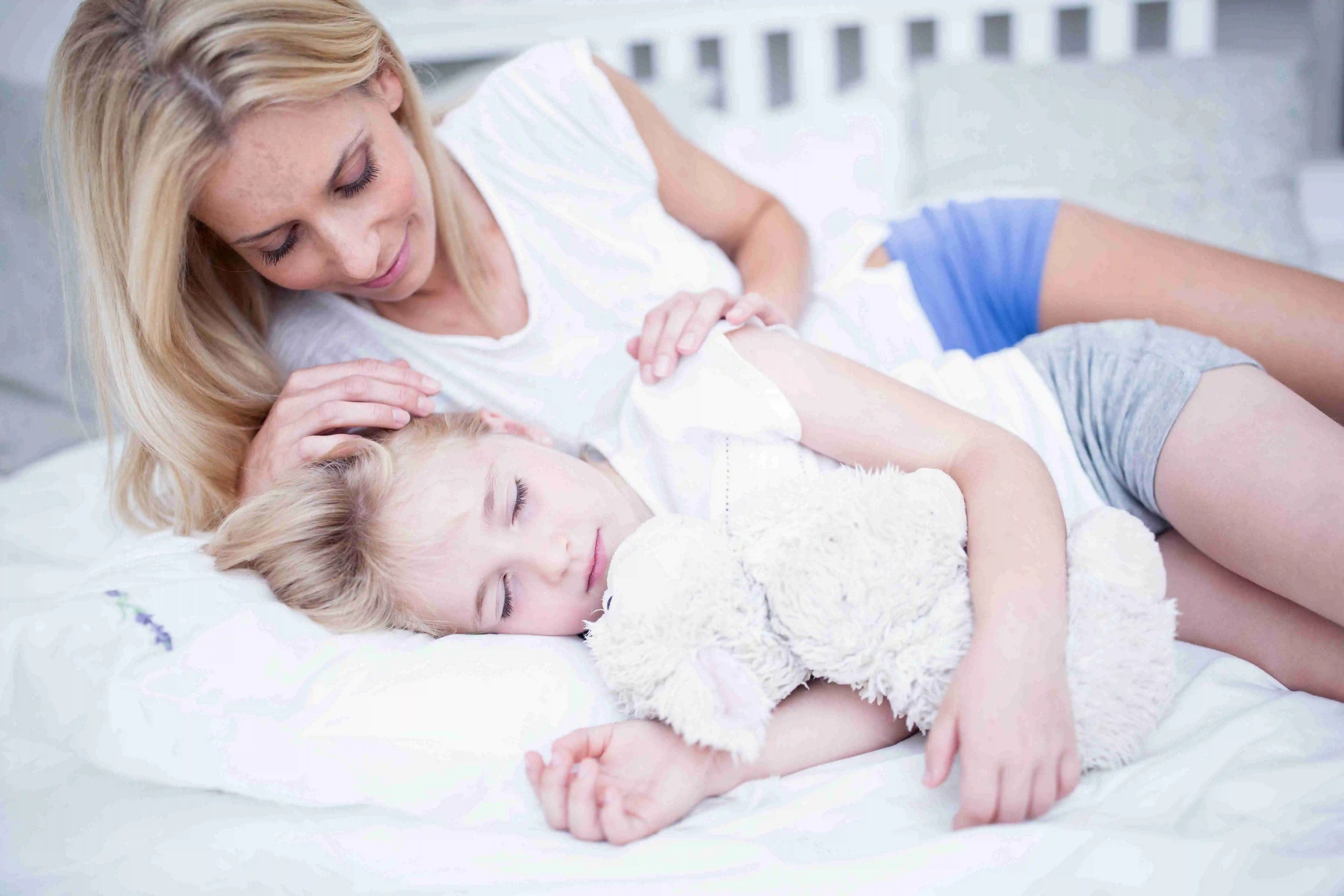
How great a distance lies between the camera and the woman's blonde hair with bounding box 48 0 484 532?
3.00 ft

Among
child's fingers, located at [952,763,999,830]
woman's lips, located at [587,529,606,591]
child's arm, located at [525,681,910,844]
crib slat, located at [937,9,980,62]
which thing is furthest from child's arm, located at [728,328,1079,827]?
crib slat, located at [937,9,980,62]

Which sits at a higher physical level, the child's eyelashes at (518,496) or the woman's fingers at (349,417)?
the woman's fingers at (349,417)

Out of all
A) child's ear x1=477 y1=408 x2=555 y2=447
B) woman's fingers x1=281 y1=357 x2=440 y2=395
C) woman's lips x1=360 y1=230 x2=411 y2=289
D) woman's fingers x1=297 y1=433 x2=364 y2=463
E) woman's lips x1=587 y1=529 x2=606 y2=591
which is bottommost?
woman's lips x1=587 y1=529 x2=606 y2=591

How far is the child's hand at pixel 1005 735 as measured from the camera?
658 mm

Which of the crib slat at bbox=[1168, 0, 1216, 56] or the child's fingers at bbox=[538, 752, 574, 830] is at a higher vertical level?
the crib slat at bbox=[1168, 0, 1216, 56]

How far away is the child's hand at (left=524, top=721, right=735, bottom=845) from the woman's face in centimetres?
54

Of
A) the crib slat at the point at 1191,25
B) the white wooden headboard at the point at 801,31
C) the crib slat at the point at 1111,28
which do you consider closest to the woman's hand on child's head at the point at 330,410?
the white wooden headboard at the point at 801,31

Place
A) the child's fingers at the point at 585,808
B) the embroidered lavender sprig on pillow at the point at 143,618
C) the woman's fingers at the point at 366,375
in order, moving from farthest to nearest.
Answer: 1. the woman's fingers at the point at 366,375
2. the embroidered lavender sprig on pillow at the point at 143,618
3. the child's fingers at the point at 585,808

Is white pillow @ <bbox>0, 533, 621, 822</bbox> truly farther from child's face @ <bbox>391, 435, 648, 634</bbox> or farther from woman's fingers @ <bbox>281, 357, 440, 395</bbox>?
woman's fingers @ <bbox>281, 357, 440, 395</bbox>

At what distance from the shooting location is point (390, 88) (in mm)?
1092

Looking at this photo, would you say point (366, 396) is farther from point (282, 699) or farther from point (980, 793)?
point (980, 793)

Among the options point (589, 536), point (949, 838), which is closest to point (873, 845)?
point (949, 838)

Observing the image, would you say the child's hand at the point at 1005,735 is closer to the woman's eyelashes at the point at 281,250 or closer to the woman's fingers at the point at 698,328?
the woman's fingers at the point at 698,328

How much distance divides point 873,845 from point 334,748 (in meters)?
0.42
